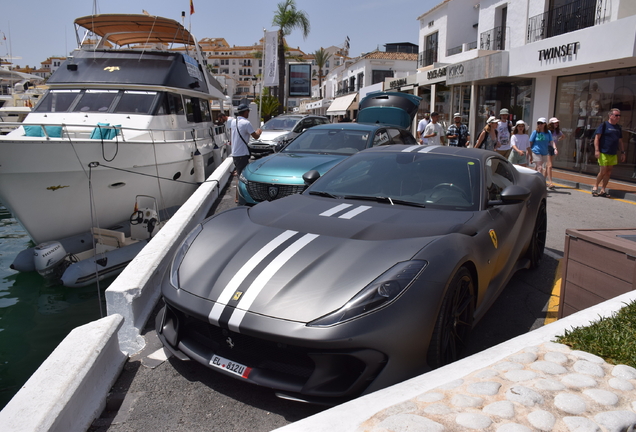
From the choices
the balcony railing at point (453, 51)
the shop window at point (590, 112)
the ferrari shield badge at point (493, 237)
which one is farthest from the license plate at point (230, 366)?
the balcony railing at point (453, 51)

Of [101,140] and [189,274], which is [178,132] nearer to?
[101,140]

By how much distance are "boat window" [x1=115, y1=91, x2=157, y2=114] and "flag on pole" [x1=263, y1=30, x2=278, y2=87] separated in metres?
19.9

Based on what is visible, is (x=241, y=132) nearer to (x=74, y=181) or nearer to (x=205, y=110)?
(x=74, y=181)

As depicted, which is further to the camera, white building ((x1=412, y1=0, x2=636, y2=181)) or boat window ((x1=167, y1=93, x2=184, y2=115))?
white building ((x1=412, y1=0, x2=636, y2=181))

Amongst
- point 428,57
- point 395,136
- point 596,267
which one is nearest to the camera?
point 596,267

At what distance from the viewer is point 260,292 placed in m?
2.58

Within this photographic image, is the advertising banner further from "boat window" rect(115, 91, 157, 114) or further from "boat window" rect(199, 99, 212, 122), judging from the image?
"boat window" rect(115, 91, 157, 114)

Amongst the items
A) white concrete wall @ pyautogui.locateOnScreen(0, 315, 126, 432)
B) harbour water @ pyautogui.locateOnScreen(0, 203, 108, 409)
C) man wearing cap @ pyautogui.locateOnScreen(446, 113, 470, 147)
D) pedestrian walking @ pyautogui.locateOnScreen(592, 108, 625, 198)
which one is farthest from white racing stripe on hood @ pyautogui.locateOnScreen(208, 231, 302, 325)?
man wearing cap @ pyautogui.locateOnScreen(446, 113, 470, 147)

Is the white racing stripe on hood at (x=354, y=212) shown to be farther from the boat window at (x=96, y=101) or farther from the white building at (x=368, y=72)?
the white building at (x=368, y=72)

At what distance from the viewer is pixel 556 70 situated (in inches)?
602

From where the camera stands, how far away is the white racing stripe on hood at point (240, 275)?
257cm

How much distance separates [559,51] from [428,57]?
16.3 m

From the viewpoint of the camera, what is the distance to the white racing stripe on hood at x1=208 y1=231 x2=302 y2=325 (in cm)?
257

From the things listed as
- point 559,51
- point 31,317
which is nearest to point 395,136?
point 31,317
